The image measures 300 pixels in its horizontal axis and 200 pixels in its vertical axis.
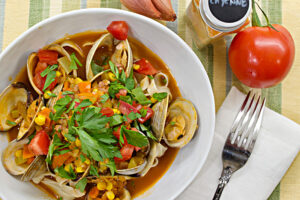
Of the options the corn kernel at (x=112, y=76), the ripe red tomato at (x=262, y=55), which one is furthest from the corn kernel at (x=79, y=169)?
the ripe red tomato at (x=262, y=55)

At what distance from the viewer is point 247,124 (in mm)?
2838

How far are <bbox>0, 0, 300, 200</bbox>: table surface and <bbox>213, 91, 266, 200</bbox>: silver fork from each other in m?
0.23

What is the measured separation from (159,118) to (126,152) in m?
0.41

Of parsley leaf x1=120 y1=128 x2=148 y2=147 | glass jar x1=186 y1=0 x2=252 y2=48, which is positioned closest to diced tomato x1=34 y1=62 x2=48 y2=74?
parsley leaf x1=120 y1=128 x2=148 y2=147

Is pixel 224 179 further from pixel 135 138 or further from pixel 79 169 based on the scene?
pixel 79 169

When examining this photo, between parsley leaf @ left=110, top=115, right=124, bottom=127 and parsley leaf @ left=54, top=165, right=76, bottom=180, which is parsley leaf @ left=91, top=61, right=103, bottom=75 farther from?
parsley leaf @ left=54, top=165, right=76, bottom=180

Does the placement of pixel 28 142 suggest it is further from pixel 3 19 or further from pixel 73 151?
pixel 3 19

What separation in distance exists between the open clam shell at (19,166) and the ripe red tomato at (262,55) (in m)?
1.95

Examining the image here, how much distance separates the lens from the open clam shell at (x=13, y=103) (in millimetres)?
2582

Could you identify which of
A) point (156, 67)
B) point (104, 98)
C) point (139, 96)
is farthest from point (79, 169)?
point (156, 67)

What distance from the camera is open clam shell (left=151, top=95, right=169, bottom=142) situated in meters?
2.57

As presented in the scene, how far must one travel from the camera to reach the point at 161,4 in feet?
8.73

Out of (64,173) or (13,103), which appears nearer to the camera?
(64,173)

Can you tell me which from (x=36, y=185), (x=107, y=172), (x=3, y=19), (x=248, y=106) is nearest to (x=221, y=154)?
(x=248, y=106)
